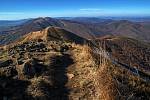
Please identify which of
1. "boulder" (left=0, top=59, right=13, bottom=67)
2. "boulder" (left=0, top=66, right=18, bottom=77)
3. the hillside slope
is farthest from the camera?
"boulder" (left=0, top=59, right=13, bottom=67)

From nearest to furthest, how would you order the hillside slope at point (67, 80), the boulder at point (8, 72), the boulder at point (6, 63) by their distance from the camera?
the hillside slope at point (67, 80) < the boulder at point (8, 72) < the boulder at point (6, 63)

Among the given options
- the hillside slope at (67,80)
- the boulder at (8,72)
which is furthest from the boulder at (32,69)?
the boulder at (8,72)

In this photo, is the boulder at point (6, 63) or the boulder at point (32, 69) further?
the boulder at point (6, 63)

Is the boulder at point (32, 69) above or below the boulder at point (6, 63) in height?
above

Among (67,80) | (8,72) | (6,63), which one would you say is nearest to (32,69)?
(8,72)

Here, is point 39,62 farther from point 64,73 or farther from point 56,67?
point 64,73

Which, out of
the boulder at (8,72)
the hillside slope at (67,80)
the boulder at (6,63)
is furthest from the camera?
the boulder at (6,63)

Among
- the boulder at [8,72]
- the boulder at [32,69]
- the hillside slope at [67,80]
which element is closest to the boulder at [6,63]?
the hillside slope at [67,80]

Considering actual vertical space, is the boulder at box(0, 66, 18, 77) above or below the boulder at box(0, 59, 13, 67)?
above

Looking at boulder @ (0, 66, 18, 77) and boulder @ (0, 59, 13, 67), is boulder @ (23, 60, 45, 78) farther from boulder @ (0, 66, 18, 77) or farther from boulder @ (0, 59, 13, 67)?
boulder @ (0, 59, 13, 67)

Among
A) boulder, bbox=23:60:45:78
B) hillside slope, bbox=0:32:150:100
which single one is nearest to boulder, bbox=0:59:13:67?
hillside slope, bbox=0:32:150:100

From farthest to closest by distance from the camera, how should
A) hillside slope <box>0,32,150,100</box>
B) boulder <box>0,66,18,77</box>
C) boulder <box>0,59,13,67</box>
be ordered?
boulder <box>0,59,13,67</box> → boulder <box>0,66,18,77</box> → hillside slope <box>0,32,150,100</box>

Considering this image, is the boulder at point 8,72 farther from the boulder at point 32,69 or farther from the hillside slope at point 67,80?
the boulder at point 32,69

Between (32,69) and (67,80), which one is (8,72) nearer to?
(32,69)
